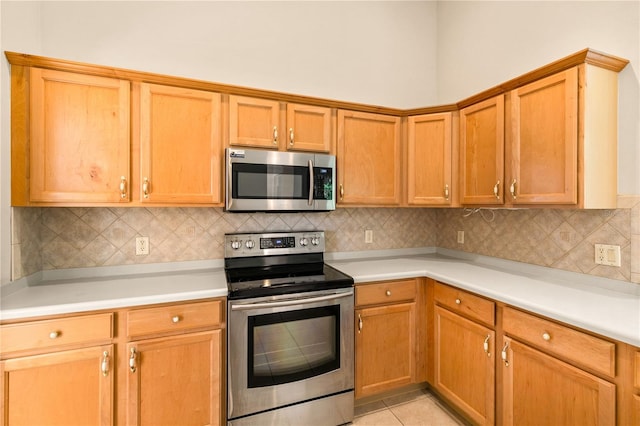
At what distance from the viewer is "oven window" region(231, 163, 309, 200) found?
1.90 m

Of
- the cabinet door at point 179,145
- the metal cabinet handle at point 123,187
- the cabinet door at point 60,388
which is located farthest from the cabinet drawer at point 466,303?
the metal cabinet handle at point 123,187

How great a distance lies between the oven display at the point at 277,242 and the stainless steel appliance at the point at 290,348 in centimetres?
26

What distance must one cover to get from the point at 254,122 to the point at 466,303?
1.77 meters

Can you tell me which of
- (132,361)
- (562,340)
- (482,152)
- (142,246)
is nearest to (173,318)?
(132,361)

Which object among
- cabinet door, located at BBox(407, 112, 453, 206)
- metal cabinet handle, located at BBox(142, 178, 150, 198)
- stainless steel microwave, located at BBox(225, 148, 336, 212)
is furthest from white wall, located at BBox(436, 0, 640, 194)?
metal cabinet handle, located at BBox(142, 178, 150, 198)

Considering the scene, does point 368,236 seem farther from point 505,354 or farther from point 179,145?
point 179,145

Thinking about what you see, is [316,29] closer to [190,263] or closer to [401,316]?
[190,263]

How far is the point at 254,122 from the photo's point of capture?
198 centimetres

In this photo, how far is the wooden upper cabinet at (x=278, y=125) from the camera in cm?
194

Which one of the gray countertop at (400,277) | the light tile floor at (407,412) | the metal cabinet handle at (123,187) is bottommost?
the light tile floor at (407,412)

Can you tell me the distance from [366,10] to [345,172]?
5.21 feet

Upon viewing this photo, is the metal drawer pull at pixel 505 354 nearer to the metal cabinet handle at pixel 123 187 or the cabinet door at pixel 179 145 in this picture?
the cabinet door at pixel 179 145

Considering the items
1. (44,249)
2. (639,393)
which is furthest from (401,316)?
(44,249)

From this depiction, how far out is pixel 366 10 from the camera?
2.66 meters
